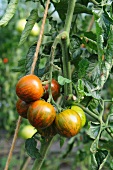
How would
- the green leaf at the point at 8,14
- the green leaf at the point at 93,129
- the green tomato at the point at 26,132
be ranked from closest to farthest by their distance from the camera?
the green leaf at the point at 8,14, the green leaf at the point at 93,129, the green tomato at the point at 26,132

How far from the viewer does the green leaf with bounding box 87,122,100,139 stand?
0.84 meters

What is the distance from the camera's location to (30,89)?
75 cm

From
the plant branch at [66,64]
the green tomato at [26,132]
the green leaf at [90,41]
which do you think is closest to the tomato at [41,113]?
the plant branch at [66,64]

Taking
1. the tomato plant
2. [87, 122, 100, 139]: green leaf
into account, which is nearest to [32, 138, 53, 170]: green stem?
the tomato plant

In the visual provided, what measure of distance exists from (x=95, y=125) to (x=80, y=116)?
7 centimetres

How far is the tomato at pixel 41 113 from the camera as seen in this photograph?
745 mm

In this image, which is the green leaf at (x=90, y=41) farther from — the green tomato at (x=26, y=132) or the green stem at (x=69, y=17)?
the green tomato at (x=26, y=132)

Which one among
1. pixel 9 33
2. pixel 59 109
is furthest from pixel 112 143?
pixel 9 33

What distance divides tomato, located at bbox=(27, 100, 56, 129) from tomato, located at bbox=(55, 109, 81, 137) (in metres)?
0.02

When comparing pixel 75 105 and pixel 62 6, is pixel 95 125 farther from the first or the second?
pixel 62 6

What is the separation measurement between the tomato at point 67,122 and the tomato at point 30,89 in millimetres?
62

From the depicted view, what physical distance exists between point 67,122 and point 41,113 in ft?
0.18

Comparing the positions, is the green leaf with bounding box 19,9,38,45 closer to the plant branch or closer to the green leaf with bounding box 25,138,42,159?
the plant branch

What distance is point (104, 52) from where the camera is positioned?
2.56ft
